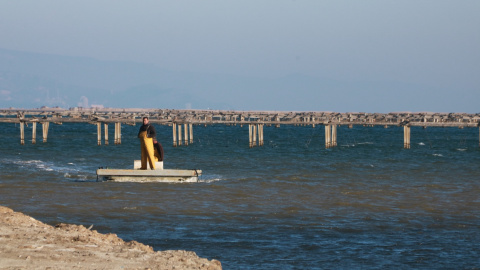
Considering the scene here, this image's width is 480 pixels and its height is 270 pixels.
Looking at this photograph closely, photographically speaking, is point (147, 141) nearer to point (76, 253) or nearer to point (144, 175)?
point (144, 175)

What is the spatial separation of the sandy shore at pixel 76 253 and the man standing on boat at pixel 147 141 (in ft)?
38.4

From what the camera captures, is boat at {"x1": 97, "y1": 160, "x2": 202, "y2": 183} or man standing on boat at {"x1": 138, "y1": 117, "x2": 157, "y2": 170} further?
boat at {"x1": 97, "y1": 160, "x2": 202, "y2": 183}

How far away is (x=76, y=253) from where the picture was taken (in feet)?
35.4

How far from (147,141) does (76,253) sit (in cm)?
1398

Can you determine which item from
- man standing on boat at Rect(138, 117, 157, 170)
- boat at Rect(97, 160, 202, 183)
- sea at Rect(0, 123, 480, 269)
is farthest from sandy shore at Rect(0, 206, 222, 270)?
boat at Rect(97, 160, 202, 183)

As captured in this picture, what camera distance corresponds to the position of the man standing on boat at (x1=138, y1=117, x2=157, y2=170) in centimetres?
2444

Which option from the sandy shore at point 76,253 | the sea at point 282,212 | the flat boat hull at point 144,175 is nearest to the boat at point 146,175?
the flat boat hull at point 144,175

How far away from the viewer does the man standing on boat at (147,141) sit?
24.4 metres

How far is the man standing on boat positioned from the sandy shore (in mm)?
11708

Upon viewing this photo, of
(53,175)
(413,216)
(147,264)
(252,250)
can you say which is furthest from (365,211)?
(53,175)

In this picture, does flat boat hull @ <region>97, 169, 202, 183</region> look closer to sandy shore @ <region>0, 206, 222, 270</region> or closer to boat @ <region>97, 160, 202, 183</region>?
boat @ <region>97, 160, 202, 183</region>

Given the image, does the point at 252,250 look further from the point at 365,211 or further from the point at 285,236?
the point at 365,211

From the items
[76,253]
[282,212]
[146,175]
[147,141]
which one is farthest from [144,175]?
[76,253]

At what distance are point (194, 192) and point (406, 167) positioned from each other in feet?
59.1
